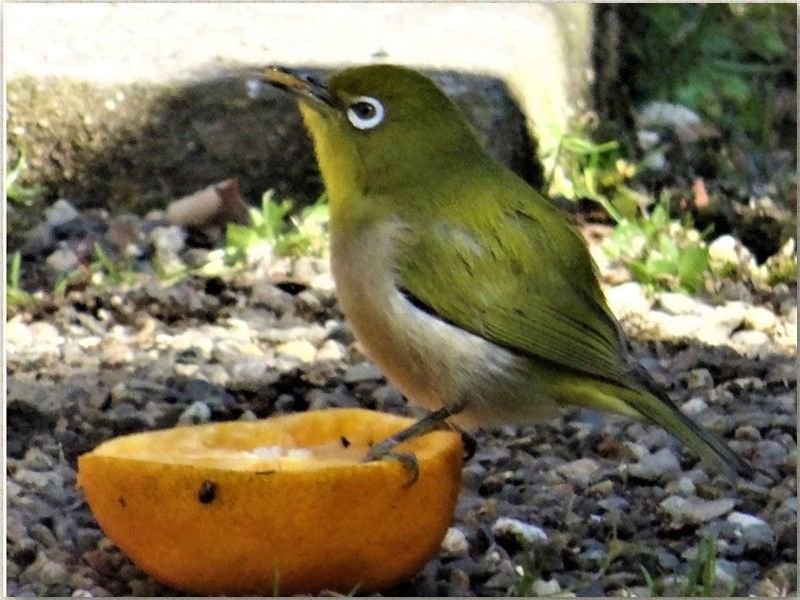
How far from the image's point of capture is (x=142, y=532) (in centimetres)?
202

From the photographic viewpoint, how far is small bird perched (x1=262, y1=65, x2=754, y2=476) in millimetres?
2139

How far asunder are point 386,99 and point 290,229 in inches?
11.1

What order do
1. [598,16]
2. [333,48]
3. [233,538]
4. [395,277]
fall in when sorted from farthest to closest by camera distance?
[598,16] < [333,48] < [395,277] < [233,538]

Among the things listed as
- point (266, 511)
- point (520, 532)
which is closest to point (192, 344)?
point (266, 511)

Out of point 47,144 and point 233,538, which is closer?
point 233,538

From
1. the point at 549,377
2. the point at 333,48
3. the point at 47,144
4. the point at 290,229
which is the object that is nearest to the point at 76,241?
the point at 47,144

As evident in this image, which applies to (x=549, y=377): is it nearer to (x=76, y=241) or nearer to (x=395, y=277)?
(x=395, y=277)

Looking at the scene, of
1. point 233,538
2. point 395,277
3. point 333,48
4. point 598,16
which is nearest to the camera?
point 233,538

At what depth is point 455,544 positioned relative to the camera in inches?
87.0

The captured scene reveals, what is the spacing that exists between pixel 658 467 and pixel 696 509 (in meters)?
0.08

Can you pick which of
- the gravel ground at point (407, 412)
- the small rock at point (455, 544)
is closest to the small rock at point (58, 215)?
the gravel ground at point (407, 412)

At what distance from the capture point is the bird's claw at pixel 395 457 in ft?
6.60

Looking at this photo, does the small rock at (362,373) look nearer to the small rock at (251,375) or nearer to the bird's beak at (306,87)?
the small rock at (251,375)

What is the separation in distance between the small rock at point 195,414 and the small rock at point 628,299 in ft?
1.89
